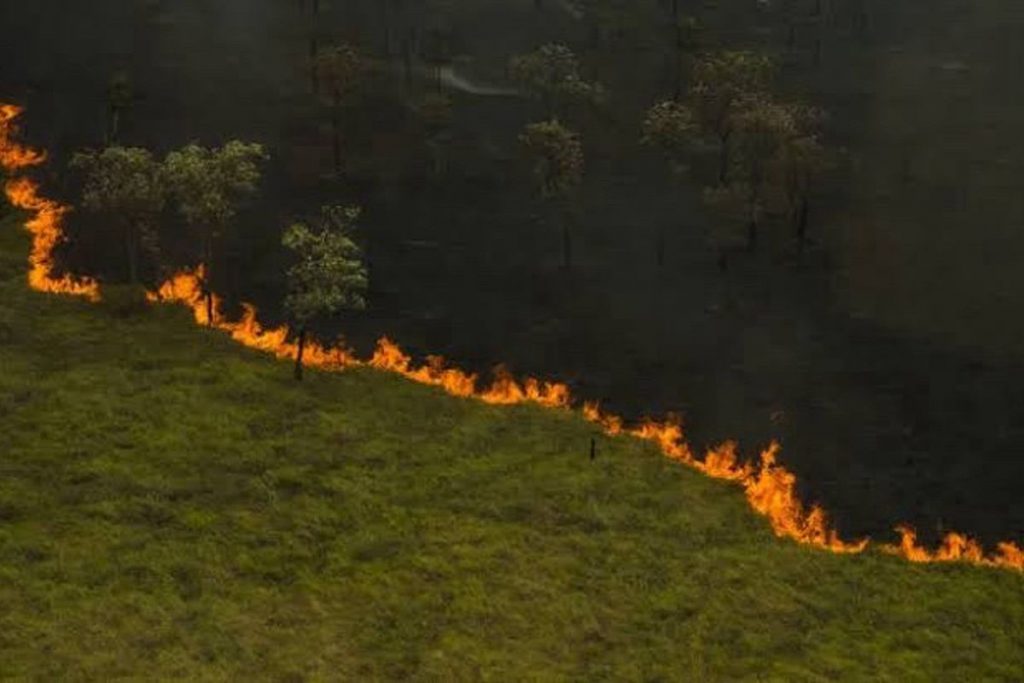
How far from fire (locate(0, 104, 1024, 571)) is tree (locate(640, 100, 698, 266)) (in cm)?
1993

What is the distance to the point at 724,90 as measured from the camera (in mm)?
91750

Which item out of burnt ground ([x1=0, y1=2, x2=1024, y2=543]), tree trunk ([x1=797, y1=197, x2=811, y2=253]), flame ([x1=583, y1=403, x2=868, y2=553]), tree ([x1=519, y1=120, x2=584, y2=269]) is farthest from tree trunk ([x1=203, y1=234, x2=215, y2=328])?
tree trunk ([x1=797, y1=197, x2=811, y2=253])

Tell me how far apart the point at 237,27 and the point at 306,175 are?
31841 millimetres

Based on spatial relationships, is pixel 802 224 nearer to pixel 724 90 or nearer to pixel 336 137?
pixel 724 90

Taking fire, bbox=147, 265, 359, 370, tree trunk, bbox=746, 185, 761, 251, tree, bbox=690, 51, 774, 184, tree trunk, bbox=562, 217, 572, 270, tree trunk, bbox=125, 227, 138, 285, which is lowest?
fire, bbox=147, 265, 359, 370

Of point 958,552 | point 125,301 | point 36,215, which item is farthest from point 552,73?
point 958,552

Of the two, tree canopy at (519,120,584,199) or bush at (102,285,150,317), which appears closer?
bush at (102,285,150,317)

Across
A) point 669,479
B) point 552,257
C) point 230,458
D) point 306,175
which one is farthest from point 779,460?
point 306,175

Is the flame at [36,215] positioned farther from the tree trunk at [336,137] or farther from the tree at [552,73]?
the tree at [552,73]

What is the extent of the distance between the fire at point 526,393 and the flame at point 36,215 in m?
0.08

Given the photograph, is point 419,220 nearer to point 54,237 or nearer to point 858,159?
point 54,237

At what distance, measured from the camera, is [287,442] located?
66.3 meters

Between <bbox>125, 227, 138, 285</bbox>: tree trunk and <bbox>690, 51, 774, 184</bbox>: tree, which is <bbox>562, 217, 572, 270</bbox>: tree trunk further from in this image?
<bbox>125, 227, 138, 285</bbox>: tree trunk

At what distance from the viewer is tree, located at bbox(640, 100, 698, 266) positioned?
303ft
